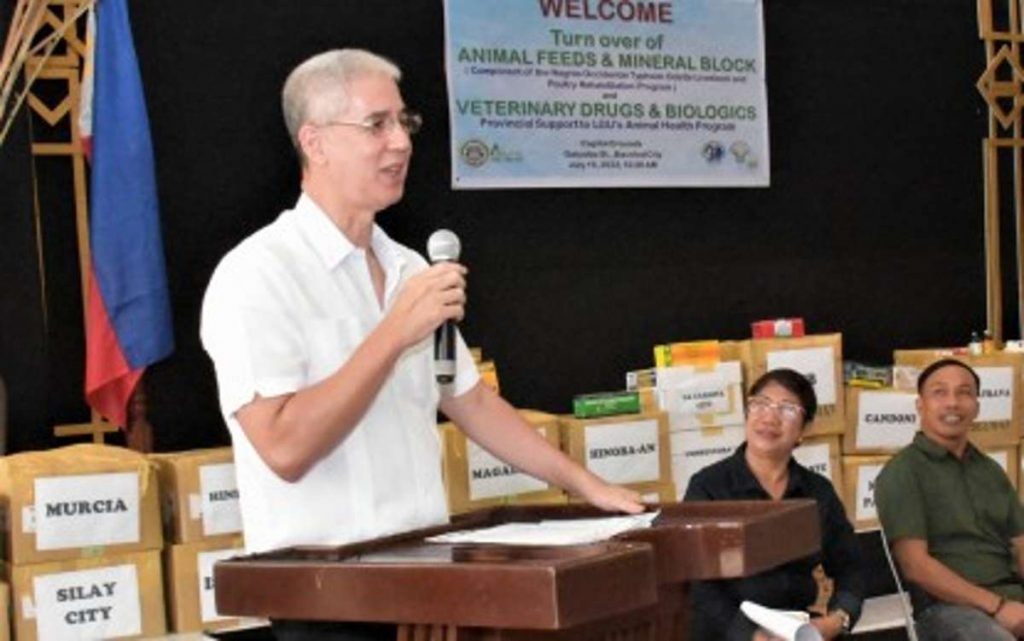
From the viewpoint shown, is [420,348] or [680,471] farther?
[680,471]

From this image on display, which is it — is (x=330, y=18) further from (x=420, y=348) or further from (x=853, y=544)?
(x=420, y=348)

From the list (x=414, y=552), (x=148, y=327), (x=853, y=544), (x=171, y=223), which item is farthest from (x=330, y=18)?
(x=414, y=552)

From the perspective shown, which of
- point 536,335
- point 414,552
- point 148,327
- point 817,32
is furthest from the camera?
point 817,32

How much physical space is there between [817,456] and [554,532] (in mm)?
3517

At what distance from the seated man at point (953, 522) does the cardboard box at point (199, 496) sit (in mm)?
1913

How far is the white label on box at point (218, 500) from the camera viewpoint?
4047mm

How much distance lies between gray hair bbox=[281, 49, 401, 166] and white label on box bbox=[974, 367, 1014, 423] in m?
3.83

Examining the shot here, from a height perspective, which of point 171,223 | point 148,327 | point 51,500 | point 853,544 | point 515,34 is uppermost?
point 515,34

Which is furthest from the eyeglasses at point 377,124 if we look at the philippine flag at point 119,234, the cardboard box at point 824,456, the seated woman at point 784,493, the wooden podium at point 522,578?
the cardboard box at point 824,456

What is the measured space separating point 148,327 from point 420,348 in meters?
2.17

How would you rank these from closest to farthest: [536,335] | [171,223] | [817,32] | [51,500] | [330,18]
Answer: [51,500]
[171,223]
[330,18]
[536,335]
[817,32]

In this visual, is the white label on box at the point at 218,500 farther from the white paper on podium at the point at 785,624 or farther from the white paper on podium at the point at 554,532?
the white paper on podium at the point at 554,532

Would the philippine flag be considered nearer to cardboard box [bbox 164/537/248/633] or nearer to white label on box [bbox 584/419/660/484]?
cardboard box [bbox 164/537/248/633]

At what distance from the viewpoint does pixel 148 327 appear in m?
4.30
